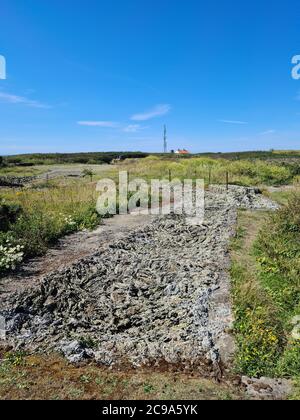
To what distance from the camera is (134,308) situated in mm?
6086

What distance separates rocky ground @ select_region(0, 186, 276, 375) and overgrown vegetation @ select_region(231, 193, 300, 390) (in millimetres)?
257

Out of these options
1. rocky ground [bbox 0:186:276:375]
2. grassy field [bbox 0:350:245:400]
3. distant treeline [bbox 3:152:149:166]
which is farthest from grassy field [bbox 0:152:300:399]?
distant treeline [bbox 3:152:149:166]

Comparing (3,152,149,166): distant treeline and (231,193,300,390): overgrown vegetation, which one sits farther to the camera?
(3,152,149,166): distant treeline

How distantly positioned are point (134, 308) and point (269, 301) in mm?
2361

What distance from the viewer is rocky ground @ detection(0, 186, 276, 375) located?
16.1ft

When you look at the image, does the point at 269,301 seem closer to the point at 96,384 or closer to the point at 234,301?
the point at 234,301

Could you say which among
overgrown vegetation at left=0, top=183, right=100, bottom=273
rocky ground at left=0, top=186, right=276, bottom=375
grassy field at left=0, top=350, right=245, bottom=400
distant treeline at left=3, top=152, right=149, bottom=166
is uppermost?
distant treeline at left=3, top=152, right=149, bottom=166

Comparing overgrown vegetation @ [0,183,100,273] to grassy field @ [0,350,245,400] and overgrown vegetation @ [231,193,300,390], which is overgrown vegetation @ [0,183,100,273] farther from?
overgrown vegetation @ [231,193,300,390]

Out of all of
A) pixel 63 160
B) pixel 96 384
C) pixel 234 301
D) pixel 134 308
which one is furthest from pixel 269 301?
pixel 63 160

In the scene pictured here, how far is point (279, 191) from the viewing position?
65.0 feet

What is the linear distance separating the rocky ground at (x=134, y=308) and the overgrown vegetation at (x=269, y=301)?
257 mm

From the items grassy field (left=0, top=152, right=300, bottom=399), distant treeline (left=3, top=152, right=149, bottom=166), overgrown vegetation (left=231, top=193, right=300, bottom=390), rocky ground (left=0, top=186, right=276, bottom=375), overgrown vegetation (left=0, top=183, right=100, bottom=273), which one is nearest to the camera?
grassy field (left=0, top=152, right=300, bottom=399)

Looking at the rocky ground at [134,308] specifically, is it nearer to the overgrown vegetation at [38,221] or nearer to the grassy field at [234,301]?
the grassy field at [234,301]

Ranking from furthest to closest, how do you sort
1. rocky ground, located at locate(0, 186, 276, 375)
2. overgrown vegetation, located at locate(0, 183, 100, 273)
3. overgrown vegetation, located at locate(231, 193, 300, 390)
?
overgrown vegetation, located at locate(0, 183, 100, 273) < rocky ground, located at locate(0, 186, 276, 375) < overgrown vegetation, located at locate(231, 193, 300, 390)
